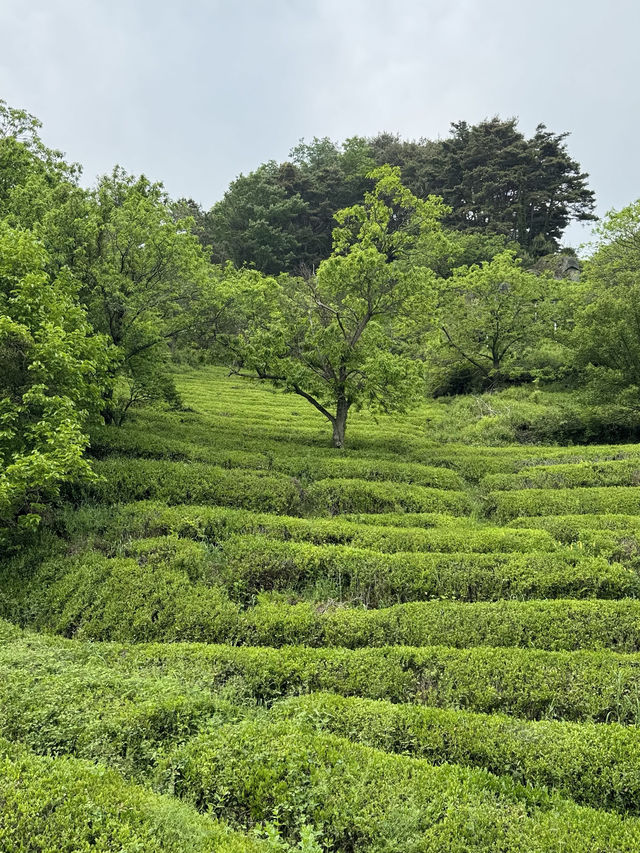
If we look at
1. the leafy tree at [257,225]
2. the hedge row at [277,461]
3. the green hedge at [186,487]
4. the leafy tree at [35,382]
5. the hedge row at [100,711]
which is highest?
the leafy tree at [257,225]

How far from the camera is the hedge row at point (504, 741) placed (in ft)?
17.3

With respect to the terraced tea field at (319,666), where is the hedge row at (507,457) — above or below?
above

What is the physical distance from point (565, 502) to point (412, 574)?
22.7 feet

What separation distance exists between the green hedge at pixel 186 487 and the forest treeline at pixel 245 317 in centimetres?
165

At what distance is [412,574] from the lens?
10.3 m

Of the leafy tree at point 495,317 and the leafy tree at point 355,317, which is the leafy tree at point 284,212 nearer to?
the leafy tree at point 495,317

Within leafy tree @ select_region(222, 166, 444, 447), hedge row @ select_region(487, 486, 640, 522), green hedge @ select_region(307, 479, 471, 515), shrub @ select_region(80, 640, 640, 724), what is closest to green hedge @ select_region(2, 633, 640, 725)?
shrub @ select_region(80, 640, 640, 724)

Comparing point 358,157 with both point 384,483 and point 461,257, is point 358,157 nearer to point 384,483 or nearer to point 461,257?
point 461,257

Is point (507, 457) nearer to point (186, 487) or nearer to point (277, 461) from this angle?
point (277, 461)

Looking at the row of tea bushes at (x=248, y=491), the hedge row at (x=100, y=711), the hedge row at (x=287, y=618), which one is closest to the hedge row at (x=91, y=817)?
the hedge row at (x=100, y=711)

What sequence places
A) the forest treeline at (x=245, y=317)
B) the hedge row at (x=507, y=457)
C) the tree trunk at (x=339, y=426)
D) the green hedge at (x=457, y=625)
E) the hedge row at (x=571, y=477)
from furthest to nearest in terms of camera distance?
the tree trunk at (x=339, y=426) < the hedge row at (x=507, y=457) < the hedge row at (x=571, y=477) < the forest treeline at (x=245, y=317) < the green hedge at (x=457, y=625)

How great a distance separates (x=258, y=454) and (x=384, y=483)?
17.5ft

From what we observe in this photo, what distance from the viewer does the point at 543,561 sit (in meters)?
10.5

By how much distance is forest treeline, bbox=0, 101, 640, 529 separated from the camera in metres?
11.5
